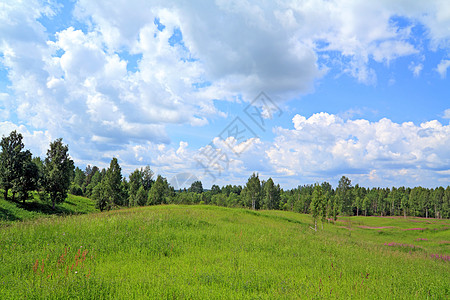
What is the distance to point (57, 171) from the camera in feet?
149

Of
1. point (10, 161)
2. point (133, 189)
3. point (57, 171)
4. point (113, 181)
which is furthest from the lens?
point (133, 189)

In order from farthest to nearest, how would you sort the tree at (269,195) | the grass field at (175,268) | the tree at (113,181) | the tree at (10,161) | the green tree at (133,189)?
the tree at (269,195), the green tree at (133,189), the tree at (113,181), the tree at (10,161), the grass field at (175,268)

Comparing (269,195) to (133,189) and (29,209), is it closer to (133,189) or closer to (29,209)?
(133,189)

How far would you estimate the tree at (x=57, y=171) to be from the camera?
44500mm

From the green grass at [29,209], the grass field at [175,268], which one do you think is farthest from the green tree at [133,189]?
the grass field at [175,268]

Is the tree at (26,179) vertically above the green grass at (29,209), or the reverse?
the tree at (26,179)

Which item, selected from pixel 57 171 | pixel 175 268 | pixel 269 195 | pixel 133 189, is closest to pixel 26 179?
pixel 57 171

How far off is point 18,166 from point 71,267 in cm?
4668

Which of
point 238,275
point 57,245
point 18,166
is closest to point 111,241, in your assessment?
point 57,245

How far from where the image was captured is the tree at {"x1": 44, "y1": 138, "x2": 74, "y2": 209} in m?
44.5

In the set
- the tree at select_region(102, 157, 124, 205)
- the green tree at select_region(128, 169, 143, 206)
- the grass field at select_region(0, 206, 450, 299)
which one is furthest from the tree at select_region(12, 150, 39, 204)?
the grass field at select_region(0, 206, 450, 299)

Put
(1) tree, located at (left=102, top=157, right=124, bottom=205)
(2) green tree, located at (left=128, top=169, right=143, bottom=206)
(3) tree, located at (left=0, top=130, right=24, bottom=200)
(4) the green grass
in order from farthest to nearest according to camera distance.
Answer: (2) green tree, located at (left=128, top=169, right=143, bottom=206), (1) tree, located at (left=102, top=157, right=124, bottom=205), (3) tree, located at (left=0, top=130, right=24, bottom=200), (4) the green grass

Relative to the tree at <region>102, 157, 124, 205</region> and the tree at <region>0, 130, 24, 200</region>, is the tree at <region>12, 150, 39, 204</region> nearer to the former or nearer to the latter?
the tree at <region>0, 130, 24, 200</region>

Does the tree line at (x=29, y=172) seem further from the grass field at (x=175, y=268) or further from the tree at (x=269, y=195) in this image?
the tree at (x=269, y=195)
